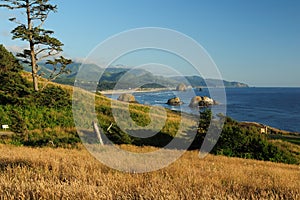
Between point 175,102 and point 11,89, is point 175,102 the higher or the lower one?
the lower one

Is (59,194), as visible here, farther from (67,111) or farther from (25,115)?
(67,111)

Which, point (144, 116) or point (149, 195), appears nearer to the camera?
point (149, 195)

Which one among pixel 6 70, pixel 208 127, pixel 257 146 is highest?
pixel 6 70

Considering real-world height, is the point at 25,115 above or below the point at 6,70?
below

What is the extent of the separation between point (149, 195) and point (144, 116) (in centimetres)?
2785

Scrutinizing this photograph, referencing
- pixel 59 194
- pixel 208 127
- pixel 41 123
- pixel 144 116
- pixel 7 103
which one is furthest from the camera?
pixel 144 116

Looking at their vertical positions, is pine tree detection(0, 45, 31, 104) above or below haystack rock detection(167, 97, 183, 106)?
above

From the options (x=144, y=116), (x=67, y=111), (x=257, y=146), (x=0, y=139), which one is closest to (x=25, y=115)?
(x=67, y=111)

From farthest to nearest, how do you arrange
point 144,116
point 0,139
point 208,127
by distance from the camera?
1. point 144,116
2. point 208,127
3. point 0,139

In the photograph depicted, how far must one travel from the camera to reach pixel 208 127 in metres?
18.4

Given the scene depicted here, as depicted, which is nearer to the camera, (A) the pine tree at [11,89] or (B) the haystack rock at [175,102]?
(A) the pine tree at [11,89]

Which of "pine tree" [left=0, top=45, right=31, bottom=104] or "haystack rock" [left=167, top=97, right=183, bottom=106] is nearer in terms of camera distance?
"pine tree" [left=0, top=45, right=31, bottom=104]

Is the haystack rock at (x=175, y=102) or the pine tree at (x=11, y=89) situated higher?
the pine tree at (x=11, y=89)

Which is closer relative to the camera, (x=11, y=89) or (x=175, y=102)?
(x=11, y=89)
